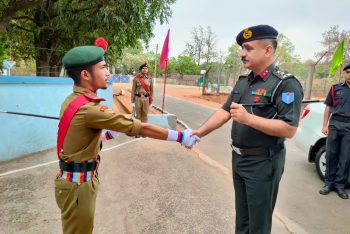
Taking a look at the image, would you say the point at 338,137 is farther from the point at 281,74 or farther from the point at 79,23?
the point at 79,23

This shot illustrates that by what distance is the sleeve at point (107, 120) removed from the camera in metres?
1.92

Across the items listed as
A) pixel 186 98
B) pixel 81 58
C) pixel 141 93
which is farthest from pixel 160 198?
pixel 186 98

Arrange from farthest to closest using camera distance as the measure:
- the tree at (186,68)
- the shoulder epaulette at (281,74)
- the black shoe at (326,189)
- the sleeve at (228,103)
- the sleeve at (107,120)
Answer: the tree at (186,68), the black shoe at (326,189), the sleeve at (228,103), the shoulder epaulette at (281,74), the sleeve at (107,120)

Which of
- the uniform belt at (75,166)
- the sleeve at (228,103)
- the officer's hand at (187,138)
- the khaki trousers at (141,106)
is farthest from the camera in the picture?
the khaki trousers at (141,106)

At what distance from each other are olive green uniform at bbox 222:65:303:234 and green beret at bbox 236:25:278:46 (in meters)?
0.24

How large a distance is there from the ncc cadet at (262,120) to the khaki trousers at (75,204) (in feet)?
3.88

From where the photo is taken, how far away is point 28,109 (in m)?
5.76

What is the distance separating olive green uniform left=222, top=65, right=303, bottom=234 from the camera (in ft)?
7.07

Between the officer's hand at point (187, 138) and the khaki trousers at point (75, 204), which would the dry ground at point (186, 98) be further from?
the khaki trousers at point (75, 204)

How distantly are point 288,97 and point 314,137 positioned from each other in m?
3.72

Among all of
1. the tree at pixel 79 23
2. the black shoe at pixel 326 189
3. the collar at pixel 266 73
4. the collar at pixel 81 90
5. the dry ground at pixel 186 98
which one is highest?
the tree at pixel 79 23

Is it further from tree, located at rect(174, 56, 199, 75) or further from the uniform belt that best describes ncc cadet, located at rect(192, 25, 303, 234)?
tree, located at rect(174, 56, 199, 75)

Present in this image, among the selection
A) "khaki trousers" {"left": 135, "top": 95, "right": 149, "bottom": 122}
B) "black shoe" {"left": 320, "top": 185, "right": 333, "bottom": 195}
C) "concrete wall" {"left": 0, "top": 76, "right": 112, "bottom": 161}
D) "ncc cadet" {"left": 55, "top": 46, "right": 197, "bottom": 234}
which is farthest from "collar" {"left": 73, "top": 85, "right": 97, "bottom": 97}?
"khaki trousers" {"left": 135, "top": 95, "right": 149, "bottom": 122}

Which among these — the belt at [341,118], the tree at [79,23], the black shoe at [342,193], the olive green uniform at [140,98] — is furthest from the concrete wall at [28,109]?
the black shoe at [342,193]
